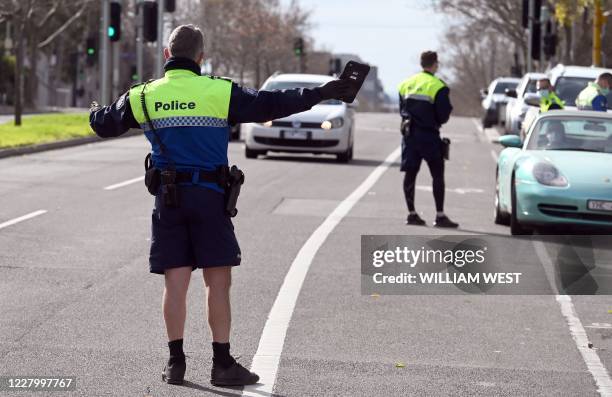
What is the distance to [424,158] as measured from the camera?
611 inches

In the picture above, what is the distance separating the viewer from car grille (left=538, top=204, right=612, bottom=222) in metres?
13.8

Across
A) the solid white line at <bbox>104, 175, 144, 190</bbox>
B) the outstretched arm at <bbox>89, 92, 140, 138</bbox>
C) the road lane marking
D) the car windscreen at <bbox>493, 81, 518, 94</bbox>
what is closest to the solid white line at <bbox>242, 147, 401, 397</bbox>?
the outstretched arm at <bbox>89, 92, 140, 138</bbox>

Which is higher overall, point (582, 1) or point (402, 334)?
point (582, 1)

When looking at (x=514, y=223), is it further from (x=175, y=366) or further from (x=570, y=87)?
(x=570, y=87)

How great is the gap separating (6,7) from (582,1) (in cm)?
2799

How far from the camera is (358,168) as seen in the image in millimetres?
25797

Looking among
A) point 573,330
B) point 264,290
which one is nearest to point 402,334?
point 573,330

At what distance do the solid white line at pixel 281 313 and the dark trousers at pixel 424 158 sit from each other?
34.1 inches

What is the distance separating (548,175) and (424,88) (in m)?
1.88

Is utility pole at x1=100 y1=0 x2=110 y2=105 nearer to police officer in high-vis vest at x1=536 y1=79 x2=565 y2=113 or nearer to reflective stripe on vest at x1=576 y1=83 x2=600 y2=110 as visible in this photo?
police officer in high-vis vest at x1=536 y1=79 x2=565 y2=113

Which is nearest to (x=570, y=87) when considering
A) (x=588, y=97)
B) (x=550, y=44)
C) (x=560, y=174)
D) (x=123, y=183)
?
(x=588, y=97)

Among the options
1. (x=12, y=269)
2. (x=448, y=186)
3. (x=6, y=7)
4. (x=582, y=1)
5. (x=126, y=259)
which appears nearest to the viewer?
(x=12, y=269)

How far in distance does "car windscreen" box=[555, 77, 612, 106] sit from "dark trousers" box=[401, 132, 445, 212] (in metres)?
9.36

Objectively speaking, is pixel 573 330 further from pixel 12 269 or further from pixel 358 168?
pixel 358 168
